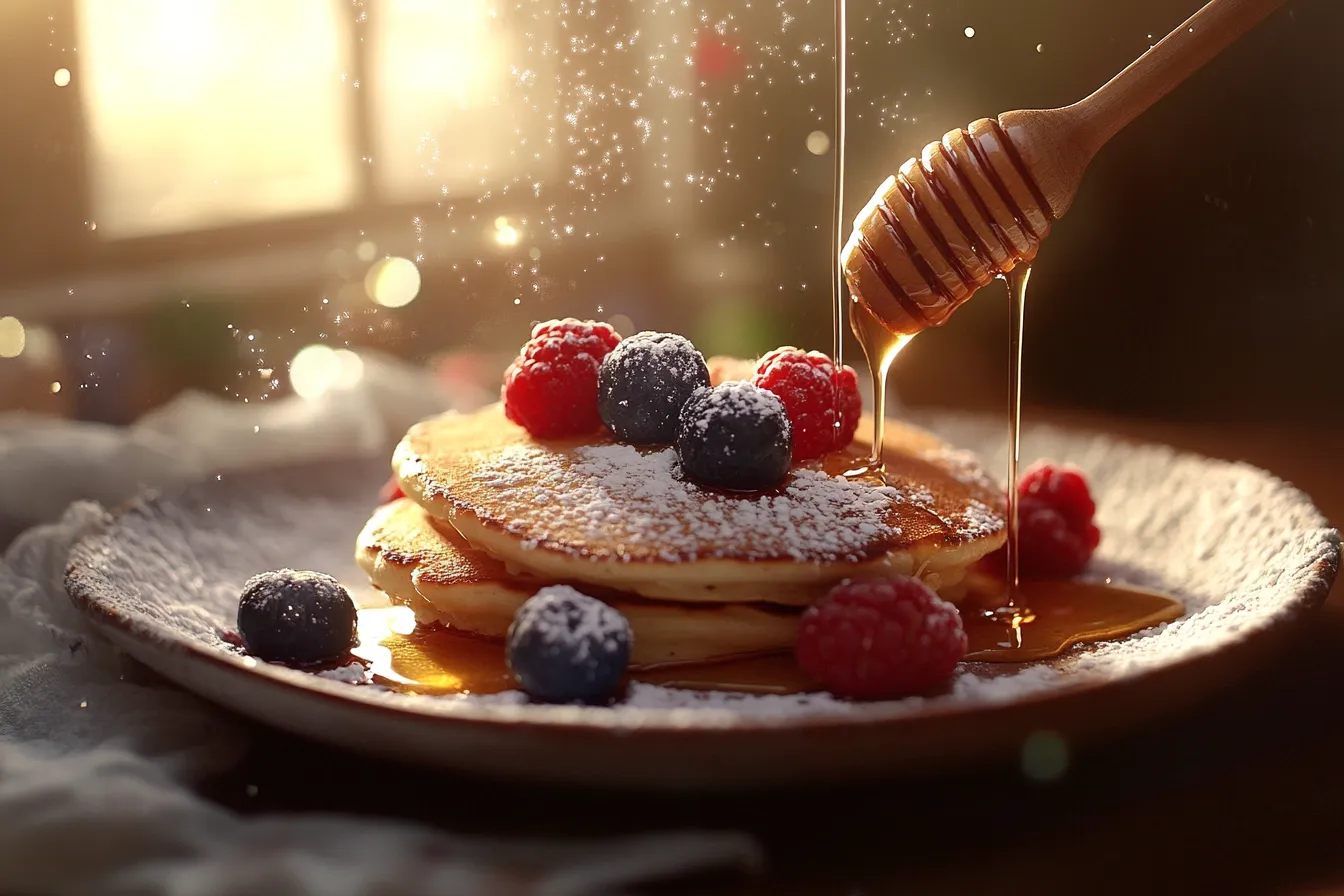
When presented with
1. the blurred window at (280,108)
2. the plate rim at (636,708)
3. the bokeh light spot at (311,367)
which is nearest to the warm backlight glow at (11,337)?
the blurred window at (280,108)

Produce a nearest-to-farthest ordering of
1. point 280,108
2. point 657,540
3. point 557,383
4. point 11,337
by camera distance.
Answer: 1. point 657,540
2. point 557,383
3. point 11,337
4. point 280,108

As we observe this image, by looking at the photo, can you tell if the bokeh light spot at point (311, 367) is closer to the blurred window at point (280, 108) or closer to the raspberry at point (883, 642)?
the blurred window at point (280, 108)

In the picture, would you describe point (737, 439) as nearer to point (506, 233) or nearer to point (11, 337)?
point (506, 233)

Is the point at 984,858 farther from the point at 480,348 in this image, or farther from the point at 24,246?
the point at 24,246

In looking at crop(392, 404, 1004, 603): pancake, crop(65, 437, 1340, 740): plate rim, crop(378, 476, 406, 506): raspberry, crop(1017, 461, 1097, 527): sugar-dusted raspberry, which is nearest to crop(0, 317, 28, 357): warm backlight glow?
crop(378, 476, 406, 506): raspberry

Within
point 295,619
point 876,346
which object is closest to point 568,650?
point 295,619

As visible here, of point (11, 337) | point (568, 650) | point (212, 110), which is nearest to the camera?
point (568, 650)
